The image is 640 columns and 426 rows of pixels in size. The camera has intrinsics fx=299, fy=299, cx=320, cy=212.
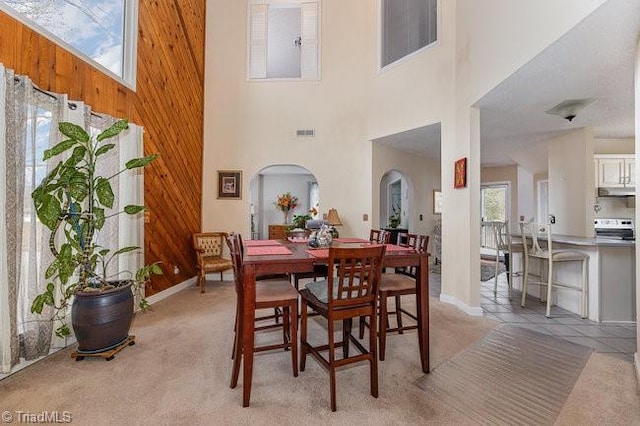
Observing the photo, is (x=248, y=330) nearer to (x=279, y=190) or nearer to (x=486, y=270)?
(x=486, y=270)

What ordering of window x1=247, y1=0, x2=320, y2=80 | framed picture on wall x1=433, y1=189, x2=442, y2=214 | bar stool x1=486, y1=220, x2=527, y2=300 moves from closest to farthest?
bar stool x1=486, y1=220, x2=527, y2=300, window x1=247, y1=0, x2=320, y2=80, framed picture on wall x1=433, y1=189, x2=442, y2=214

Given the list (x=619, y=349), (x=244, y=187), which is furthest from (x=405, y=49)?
(x=619, y=349)

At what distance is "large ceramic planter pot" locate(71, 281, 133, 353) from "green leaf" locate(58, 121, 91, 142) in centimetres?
121

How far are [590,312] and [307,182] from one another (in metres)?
7.95

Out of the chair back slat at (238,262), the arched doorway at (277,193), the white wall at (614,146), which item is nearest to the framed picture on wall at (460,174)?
the chair back slat at (238,262)

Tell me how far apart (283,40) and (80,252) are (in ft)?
16.3

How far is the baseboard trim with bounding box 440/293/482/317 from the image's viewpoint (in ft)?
11.6

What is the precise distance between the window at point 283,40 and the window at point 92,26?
2.23m

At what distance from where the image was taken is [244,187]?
5426mm

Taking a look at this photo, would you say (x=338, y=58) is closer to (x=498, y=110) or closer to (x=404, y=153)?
(x=404, y=153)

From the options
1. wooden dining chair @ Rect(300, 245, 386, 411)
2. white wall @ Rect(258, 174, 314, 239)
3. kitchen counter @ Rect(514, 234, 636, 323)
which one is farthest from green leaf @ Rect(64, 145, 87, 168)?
white wall @ Rect(258, 174, 314, 239)

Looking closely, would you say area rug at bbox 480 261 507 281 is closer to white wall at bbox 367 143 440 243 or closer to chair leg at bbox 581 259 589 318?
white wall at bbox 367 143 440 243

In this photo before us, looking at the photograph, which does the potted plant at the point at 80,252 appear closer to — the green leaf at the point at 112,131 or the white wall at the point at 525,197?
the green leaf at the point at 112,131

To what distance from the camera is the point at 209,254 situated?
16.7 ft
